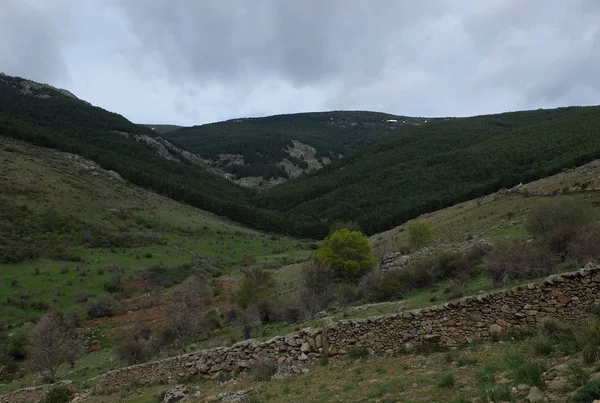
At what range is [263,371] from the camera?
11945 mm

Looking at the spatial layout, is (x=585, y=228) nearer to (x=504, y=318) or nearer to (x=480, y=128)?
(x=504, y=318)

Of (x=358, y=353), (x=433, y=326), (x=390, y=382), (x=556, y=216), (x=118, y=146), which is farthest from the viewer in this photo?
(x=118, y=146)

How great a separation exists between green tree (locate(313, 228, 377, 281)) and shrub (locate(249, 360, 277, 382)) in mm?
21518

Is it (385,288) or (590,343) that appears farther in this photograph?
(385,288)

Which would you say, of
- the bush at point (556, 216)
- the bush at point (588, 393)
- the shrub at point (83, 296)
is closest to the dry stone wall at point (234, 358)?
the bush at point (588, 393)

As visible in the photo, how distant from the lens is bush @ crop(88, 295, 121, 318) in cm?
4006

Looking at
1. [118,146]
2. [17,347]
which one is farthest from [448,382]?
[118,146]

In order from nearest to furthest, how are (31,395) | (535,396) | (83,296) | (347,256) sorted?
(535,396)
(31,395)
(347,256)
(83,296)

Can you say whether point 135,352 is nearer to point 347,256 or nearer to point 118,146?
point 347,256

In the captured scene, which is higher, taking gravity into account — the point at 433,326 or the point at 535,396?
the point at 535,396

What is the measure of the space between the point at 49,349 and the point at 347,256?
22.7 m

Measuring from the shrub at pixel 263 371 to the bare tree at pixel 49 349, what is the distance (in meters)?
17.0

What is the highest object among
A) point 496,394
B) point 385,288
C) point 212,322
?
point 496,394

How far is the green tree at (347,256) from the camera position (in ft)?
115
